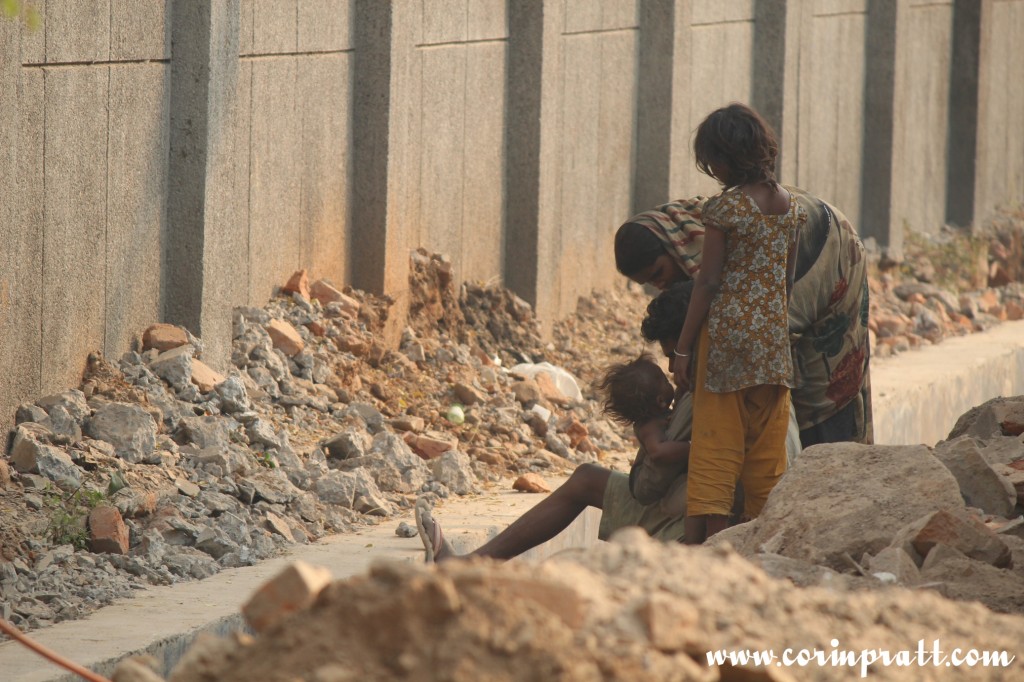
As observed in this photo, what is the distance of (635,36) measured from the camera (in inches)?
406

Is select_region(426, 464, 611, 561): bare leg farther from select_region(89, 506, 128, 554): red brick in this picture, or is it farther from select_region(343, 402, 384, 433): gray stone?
select_region(343, 402, 384, 433): gray stone

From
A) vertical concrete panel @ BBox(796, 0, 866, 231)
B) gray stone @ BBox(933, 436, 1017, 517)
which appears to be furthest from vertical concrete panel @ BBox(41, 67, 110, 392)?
vertical concrete panel @ BBox(796, 0, 866, 231)

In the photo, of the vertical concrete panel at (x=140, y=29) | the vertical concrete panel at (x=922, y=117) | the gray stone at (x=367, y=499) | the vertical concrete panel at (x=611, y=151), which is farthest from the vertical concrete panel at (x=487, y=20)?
the vertical concrete panel at (x=922, y=117)

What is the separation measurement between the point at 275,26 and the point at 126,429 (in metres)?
2.34

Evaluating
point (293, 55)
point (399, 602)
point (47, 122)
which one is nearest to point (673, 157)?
point (293, 55)

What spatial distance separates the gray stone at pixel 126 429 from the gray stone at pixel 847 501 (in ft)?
7.82

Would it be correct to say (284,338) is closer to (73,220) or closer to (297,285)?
(297,285)

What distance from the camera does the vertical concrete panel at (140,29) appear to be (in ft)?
19.3

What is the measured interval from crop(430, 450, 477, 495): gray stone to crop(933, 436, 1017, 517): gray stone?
2.46 metres

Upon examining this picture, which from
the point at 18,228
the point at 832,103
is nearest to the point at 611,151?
the point at 832,103

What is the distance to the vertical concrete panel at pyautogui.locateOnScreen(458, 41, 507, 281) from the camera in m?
8.57

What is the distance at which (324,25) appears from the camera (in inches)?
290

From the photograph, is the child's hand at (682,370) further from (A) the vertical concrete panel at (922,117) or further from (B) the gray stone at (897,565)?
(A) the vertical concrete panel at (922,117)

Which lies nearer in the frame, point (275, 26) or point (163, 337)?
point (163, 337)
